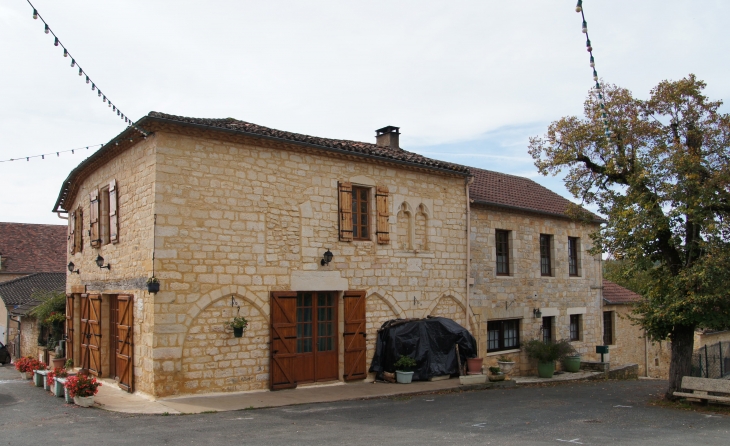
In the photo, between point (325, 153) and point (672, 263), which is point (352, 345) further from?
point (672, 263)

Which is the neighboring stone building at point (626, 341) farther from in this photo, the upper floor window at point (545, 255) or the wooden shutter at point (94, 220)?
the wooden shutter at point (94, 220)

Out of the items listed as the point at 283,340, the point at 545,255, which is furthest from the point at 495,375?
the point at 545,255

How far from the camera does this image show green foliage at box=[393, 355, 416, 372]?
13445mm

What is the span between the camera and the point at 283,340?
12.1 meters

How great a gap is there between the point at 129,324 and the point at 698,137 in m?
11.5

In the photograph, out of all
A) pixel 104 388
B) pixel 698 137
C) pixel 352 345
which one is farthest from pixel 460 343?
pixel 104 388

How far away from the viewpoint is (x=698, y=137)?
38.3ft

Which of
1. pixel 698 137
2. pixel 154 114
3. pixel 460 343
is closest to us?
pixel 154 114

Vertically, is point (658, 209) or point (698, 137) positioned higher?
point (698, 137)

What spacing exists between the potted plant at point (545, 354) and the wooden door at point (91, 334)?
37.3 ft

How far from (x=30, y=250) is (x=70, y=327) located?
67.5ft

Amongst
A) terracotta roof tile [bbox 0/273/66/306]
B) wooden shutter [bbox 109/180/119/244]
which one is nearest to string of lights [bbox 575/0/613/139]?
wooden shutter [bbox 109/180/119/244]

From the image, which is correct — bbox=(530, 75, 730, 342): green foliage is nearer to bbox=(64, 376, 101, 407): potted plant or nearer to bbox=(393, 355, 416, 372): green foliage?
bbox=(393, 355, 416, 372): green foliage

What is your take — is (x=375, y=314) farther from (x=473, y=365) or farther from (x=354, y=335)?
(x=473, y=365)
